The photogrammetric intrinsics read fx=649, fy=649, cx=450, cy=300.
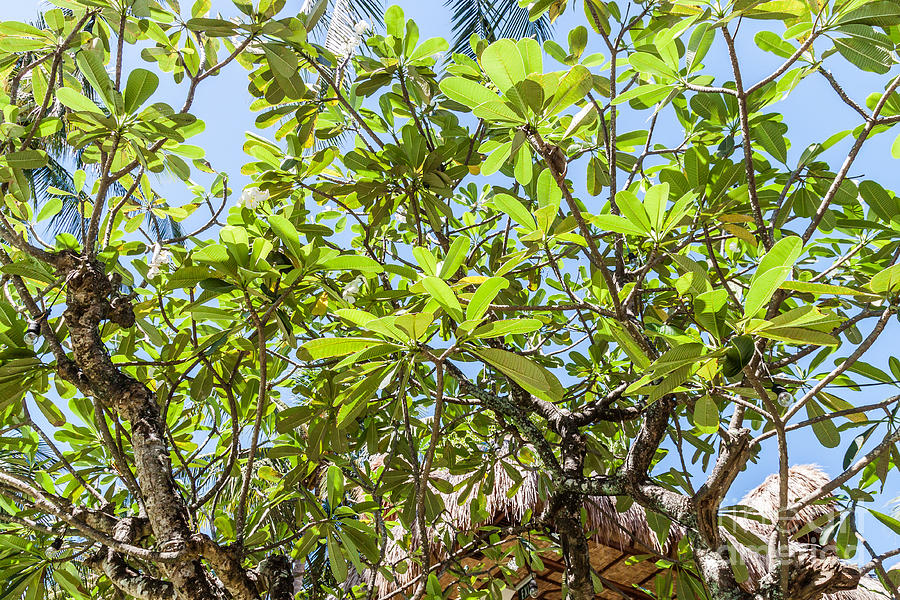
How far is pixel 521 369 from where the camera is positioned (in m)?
1.04

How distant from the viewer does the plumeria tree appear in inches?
44.4

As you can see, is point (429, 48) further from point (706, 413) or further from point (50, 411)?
point (50, 411)

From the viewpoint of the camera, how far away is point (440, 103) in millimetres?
1984

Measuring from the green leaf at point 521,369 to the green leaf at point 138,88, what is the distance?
0.85 m

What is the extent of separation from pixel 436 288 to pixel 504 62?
1.19 ft

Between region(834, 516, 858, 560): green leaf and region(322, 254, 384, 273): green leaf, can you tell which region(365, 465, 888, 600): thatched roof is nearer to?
region(834, 516, 858, 560): green leaf

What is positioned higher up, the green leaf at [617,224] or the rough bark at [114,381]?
the rough bark at [114,381]

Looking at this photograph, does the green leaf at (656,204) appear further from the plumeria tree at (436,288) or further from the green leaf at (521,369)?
the green leaf at (521,369)

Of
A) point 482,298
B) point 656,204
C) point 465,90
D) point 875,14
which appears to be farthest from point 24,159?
point 875,14

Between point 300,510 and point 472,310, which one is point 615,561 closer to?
point 300,510

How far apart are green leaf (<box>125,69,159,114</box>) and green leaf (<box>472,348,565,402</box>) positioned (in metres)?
0.85

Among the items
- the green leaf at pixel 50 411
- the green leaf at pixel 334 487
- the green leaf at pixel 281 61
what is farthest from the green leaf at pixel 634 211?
the green leaf at pixel 50 411

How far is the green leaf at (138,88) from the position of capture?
1.28m

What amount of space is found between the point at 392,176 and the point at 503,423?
96 cm
